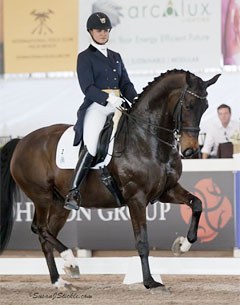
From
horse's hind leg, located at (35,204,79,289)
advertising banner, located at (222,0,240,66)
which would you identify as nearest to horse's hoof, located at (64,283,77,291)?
horse's hind leg, located at (35,204,79,289)

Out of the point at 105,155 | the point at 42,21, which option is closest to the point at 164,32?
the point at 42,21

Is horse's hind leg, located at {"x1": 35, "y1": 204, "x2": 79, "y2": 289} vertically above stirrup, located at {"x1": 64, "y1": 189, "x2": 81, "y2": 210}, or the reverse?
stirrup, located at {"x1": 64, "y1": 189, "x2": 81, "y2": 210}

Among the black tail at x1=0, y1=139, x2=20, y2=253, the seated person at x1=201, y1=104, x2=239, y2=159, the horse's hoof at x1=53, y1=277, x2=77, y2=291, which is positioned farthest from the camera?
the seated person at x1=201, y1=104, x2=239, y2=159

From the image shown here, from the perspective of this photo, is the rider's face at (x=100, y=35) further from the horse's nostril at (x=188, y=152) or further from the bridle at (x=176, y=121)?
the horse's nostril at (x=188, y=152)

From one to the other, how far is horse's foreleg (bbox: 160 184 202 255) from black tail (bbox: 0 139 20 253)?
142 cm

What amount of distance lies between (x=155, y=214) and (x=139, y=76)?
1.52 meters

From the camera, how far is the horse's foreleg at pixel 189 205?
5.63 m

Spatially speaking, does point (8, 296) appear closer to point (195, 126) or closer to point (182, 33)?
point (195, 126)

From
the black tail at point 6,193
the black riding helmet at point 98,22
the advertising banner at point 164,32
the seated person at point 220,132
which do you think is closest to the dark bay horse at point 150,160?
the black tail at point 6,193

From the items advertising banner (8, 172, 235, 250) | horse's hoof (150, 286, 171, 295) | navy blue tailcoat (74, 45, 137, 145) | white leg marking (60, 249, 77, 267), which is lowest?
advertising banner (8, 172, 235, 250)

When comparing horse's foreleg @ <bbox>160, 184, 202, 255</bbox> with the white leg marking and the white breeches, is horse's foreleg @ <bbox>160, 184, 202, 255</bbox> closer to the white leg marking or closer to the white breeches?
the white breeches

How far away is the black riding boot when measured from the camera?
5762 millimetres

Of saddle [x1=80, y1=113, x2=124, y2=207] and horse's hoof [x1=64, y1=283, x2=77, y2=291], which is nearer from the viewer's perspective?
saddle [x1=80, y1=113, x2=124, y2=207]

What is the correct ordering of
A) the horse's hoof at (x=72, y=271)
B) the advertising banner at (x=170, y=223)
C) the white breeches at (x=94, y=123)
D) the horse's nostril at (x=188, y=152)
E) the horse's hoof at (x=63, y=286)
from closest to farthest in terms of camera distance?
the horse's nostril at (x=188, y=152) → the white breeches at (x=94, y=123) → the horse's hoof at (x=72, y=271) → the horse's hoof at (x=63, y=286) → the advertising banner at (x=170, y=223)
